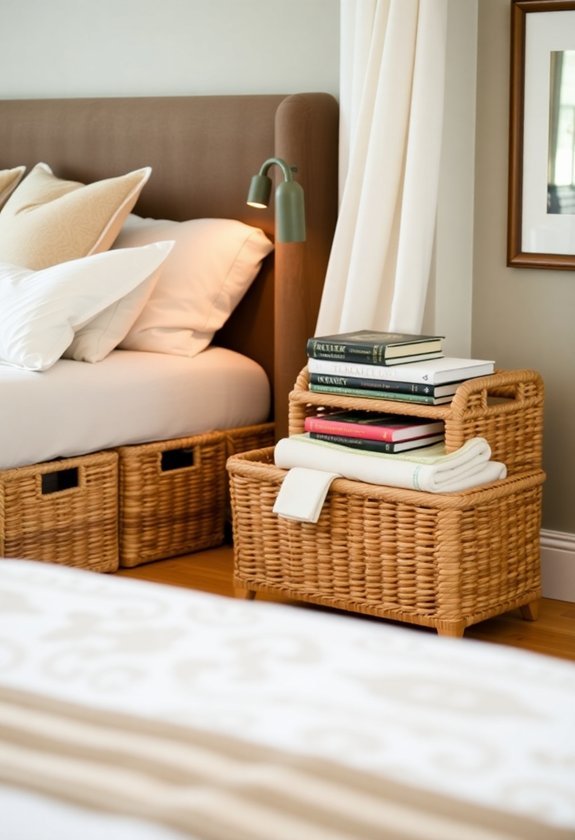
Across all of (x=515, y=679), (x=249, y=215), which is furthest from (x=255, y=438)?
(x=515, y=679)

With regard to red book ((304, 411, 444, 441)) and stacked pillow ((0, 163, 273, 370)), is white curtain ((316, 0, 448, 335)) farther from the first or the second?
stacked pillow ((0, 163, 273, 370))

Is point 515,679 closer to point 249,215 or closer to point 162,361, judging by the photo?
point 162,361

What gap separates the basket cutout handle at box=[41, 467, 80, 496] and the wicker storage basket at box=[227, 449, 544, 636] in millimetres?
556

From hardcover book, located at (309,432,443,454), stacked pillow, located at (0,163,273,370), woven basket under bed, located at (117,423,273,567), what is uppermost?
stacked pillow, located at (0,163,273,370)

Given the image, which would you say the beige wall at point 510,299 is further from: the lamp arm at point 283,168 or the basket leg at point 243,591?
the basket leg at point 243,591

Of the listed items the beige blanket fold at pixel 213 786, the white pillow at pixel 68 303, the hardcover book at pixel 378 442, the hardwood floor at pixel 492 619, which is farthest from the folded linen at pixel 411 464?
the beige blanket fold at pixel 213 786

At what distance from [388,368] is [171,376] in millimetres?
845

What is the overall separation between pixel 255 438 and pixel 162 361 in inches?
15.7

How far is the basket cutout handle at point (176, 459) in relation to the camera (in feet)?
11.6

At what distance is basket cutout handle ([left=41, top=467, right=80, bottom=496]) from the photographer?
325 cm

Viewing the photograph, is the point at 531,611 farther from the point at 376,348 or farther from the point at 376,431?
the point at 376,348

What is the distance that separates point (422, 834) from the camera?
67 centimetres

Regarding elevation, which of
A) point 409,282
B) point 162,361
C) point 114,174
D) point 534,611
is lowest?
point 534,611

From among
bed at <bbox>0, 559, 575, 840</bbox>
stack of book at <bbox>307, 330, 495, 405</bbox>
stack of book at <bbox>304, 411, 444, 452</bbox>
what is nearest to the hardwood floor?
stack of book at <bbox>304, 411, 444, 452</bbox>
